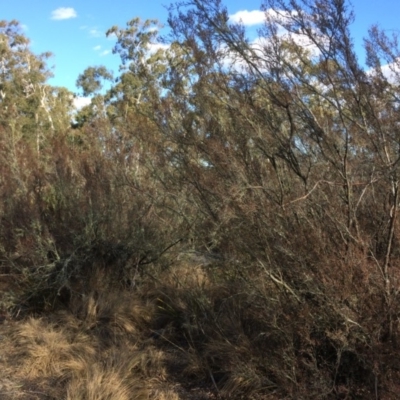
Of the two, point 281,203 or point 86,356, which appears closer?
point 281,203

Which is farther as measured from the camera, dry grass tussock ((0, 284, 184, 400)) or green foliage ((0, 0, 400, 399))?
dry grass tussock ((0, 284, 184, 400))

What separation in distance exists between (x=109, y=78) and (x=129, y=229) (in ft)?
103

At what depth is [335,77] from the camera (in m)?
4.28

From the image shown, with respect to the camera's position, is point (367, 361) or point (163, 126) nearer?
point (367, 361)

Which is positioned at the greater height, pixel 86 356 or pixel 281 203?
pixel 281 203

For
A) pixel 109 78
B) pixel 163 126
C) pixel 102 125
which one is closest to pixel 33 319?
pixel 163 126

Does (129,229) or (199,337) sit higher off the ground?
(129,229)

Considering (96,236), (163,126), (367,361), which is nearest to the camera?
(367,361)

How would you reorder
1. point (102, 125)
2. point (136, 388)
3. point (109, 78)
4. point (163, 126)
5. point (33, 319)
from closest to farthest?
1. point (136, 388)
2. point (163, 126)
3. point (33, 319)
4. point (102, 125)
5. point (109, 78)

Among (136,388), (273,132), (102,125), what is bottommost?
(136,388)

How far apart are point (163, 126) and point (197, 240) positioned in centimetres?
126

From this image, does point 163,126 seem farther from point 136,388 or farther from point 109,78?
point 109,78

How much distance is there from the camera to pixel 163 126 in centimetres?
545

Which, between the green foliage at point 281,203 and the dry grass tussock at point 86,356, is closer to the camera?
the green foliage at point 281,203
